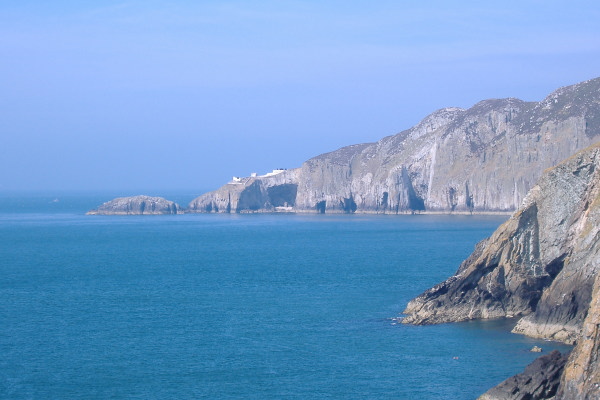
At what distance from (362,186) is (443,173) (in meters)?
14.9

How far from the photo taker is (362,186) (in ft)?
440

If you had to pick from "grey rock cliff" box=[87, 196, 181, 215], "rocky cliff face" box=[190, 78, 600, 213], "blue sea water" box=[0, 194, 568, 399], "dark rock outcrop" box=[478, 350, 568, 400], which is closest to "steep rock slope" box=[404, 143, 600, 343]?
"blue sea water" box=[0, 194, 568, 399]

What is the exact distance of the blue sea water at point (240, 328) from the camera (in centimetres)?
3008

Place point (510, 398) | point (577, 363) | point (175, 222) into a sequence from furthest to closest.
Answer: point (175, 222) → point (510, 398) → point (577, 363)

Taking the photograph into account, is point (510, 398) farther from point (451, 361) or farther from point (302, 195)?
point (302, 195)

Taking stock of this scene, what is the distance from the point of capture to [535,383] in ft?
84.6

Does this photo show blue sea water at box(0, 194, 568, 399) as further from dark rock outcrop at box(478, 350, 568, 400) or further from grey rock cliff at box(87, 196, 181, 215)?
grey rock cliff at box(87, 196, 181, 215)

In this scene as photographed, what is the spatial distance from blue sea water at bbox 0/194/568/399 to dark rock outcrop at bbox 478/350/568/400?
1.79m

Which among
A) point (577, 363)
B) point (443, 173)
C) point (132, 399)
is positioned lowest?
point (132, 399)

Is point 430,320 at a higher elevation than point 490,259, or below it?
below

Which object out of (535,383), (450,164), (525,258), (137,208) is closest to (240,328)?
(525,258)

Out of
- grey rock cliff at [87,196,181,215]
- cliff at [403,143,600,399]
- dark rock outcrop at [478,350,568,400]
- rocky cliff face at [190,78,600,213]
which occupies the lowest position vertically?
dark rock outcrop at [478,350,568,400]

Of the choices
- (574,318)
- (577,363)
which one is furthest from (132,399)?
(574,318)

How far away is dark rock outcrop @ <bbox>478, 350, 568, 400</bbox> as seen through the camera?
84.2ft
